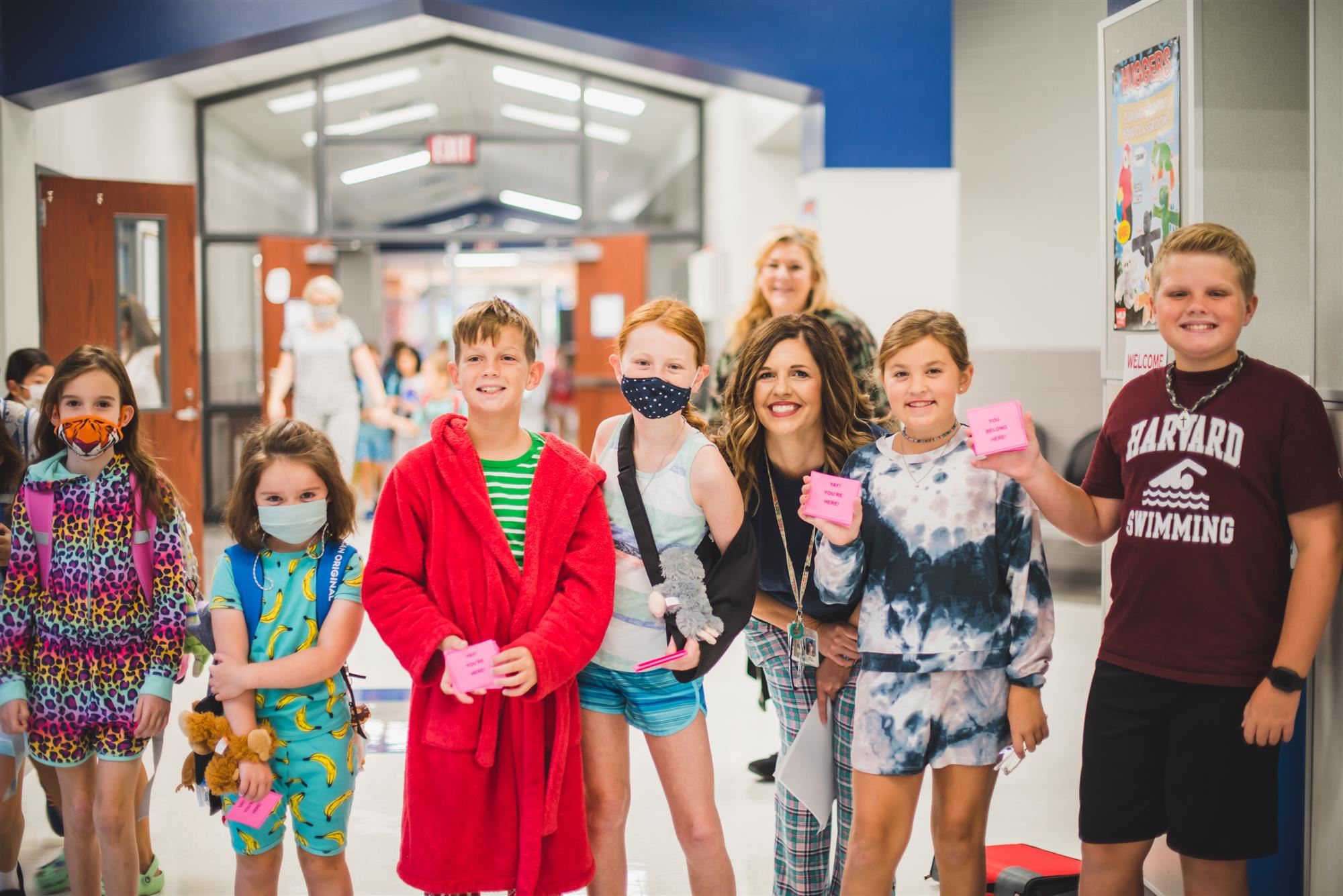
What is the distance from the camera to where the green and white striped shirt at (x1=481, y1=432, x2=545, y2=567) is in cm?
198

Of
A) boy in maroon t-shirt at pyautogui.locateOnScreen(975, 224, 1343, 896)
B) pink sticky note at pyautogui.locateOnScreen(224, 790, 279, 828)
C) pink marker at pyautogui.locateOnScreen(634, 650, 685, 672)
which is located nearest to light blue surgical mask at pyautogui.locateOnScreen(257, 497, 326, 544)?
pink sticky note at pyautogui.locateOnScreen(224, 790, 279, 828)

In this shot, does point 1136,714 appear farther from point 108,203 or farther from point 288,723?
point 108,203

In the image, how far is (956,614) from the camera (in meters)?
1.94

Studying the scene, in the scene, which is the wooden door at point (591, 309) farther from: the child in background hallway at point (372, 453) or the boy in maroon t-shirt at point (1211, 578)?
the boy in maroon t-shirt at point (1211, 578)

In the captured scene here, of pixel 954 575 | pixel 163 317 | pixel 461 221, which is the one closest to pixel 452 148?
pixel 461 221

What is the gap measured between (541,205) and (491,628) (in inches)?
383

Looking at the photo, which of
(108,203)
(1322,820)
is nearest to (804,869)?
(1322,820)

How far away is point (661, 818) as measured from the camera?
10.6ft

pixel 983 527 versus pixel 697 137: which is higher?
pixel 697 137

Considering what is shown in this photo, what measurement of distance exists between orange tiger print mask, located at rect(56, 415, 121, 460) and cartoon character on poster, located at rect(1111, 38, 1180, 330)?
7.48 ft

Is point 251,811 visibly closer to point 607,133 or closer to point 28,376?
point 28,376

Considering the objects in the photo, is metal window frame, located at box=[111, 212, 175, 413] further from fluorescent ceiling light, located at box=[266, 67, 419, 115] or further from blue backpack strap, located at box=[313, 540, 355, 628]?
fluorescent ceiling light, located at box=[266, 67, 419, 115]

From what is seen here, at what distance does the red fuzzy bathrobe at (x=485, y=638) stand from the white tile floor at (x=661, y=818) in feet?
3.01

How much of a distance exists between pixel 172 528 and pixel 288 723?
548mm
